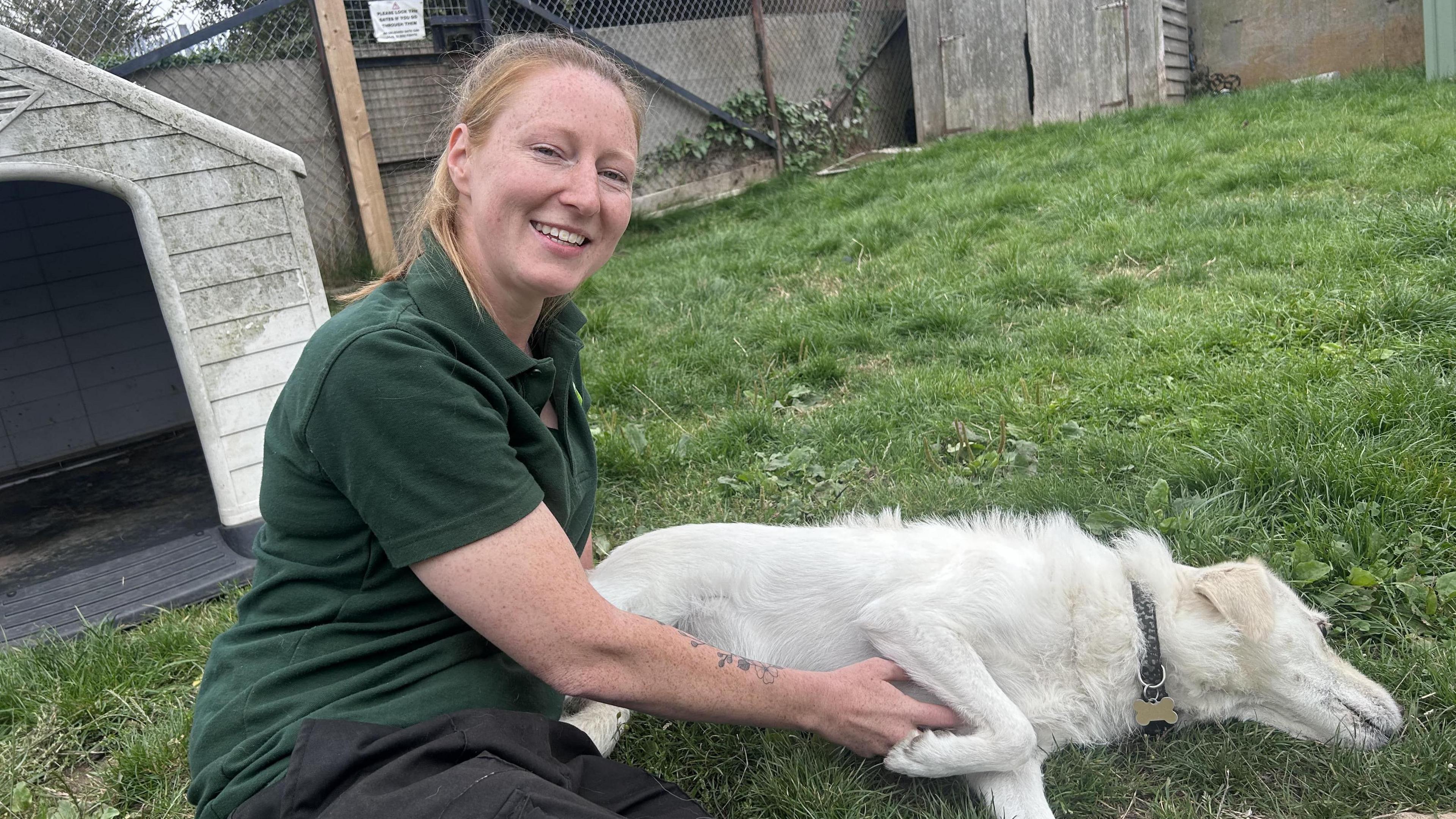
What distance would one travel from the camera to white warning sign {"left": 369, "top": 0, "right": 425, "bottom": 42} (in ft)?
24.2

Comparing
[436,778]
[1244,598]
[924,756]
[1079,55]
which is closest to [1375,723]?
[1244,598]

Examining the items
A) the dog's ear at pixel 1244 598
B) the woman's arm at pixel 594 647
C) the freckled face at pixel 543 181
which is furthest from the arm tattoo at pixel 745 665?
the dog's ear at pixel 1244 598

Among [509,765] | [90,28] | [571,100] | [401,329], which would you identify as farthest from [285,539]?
[90,28]

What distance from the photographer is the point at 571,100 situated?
1.86 meters

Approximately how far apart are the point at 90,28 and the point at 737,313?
15.5 feet

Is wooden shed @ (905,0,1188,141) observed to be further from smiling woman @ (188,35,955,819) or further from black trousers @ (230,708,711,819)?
black trousers @ (230,708,711,819)

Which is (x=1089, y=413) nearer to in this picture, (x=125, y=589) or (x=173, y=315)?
(x=173, y=315)

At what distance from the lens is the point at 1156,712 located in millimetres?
A: 2184

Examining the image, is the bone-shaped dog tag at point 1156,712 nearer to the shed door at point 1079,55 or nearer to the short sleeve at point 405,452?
the short sleeve at point 405,452

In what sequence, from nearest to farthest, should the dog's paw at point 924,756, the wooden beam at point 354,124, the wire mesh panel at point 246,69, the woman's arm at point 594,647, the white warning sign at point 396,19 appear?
the woman's arm at point 594,647 → the dog's paw at point 924,756 → the wire mesh panel at point 246,69 → the wooden beam at point 354,124 → the white warning sign at point 396,19

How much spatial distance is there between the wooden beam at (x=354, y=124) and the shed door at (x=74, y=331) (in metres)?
1.83

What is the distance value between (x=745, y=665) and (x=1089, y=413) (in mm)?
2238

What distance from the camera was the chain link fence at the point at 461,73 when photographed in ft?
21.4

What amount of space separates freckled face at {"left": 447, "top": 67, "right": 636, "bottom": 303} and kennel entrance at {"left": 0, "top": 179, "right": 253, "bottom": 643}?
114 inches
